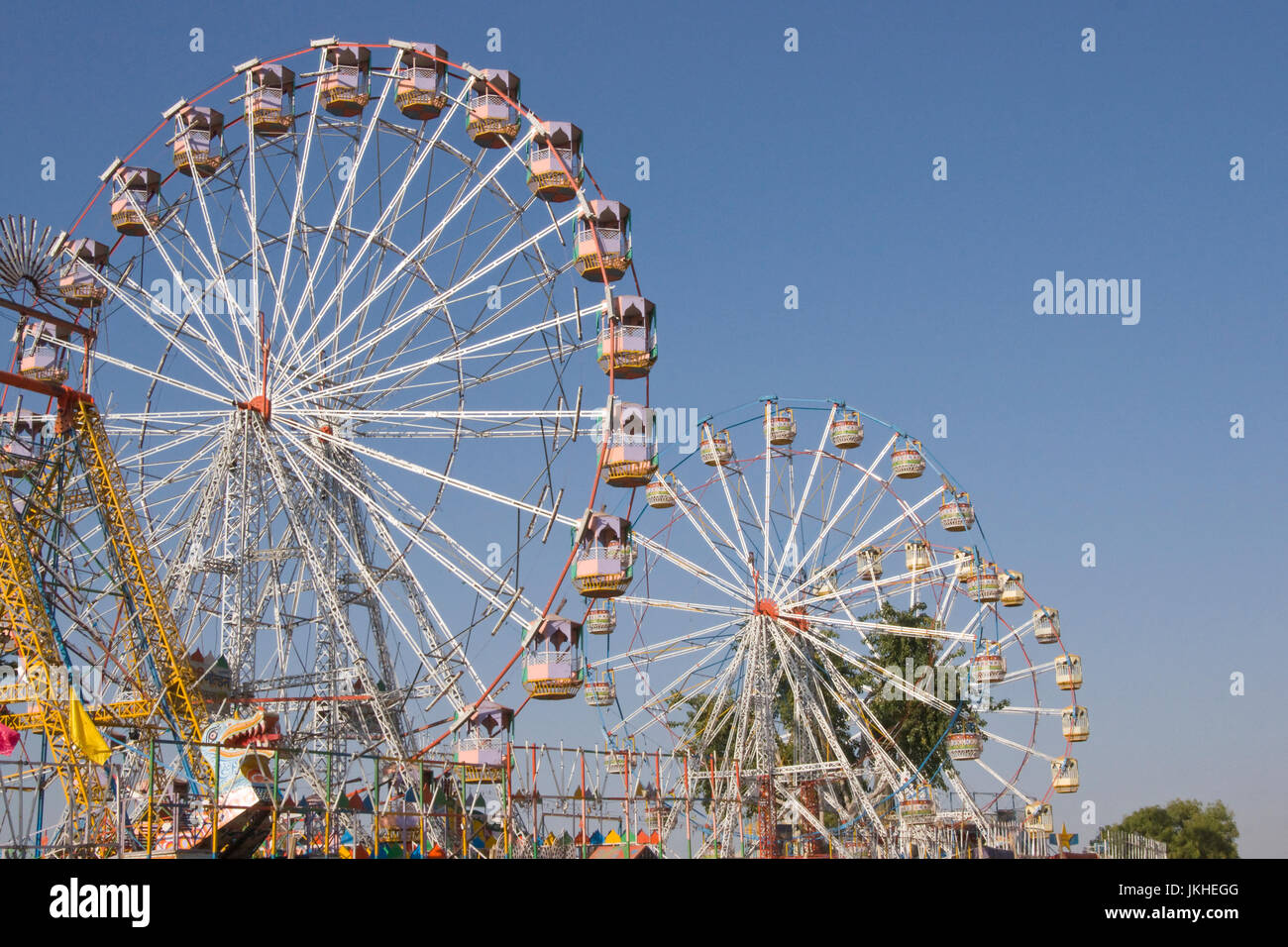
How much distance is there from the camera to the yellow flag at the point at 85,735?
32.4 m

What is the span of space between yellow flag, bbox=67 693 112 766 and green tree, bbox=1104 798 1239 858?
251 feet

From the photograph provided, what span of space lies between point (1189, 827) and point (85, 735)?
270ft

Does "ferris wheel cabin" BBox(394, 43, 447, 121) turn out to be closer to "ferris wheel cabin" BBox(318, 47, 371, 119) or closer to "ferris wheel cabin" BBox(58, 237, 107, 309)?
"ferris wheel cabin" BBox(318, 47, 371, 119)

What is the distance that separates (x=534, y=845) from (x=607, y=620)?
16.5 meters

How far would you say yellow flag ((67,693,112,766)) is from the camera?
32.4m

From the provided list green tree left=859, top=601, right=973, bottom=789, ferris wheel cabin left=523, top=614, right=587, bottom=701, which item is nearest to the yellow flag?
ferris wheel cabin left=523, top=614, right=587, bottom=701

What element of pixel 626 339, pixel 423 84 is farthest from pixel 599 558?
pixel 423 84

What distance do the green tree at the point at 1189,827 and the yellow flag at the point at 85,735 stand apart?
76.6m

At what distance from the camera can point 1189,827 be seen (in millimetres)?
98812

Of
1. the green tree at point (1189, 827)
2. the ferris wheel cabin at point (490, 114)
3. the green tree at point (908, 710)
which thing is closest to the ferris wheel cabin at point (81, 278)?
the ferris wheel cabin at point (490, 114)

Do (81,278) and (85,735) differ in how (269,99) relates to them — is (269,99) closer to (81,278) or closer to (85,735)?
(81,278)

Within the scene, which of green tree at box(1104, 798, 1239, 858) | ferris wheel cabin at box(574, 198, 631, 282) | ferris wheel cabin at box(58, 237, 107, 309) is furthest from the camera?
green tree at box(1104, 798, 1239, 858)
